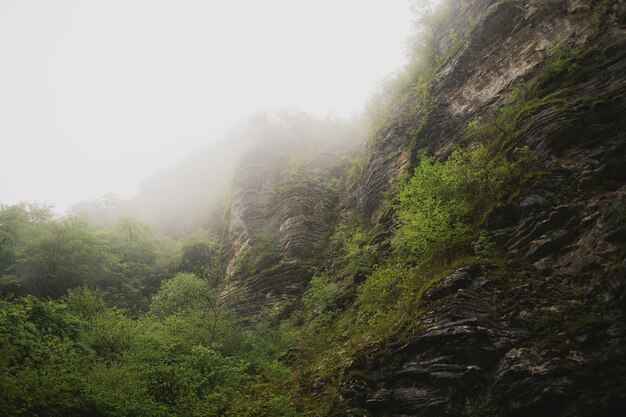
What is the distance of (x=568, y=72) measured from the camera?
14945 mm

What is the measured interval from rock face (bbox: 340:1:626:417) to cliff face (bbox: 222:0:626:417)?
32mm

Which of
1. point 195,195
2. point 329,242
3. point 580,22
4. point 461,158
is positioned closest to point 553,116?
point 461,158

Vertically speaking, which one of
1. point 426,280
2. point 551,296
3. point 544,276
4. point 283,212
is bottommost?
point 551,296

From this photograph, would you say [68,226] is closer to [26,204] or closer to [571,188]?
[26,204]

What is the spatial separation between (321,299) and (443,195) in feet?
28.6

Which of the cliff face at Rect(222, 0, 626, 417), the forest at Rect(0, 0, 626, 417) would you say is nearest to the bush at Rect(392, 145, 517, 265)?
the forest at Rect(0, 0, 626, 417)

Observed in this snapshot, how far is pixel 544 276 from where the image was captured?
10875 millimetres

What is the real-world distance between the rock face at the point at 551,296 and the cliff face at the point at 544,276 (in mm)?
32

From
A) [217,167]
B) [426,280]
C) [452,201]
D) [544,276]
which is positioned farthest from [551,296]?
[217,167]

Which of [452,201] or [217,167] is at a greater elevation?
[217,167]

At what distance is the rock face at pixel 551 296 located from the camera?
8.65 metres

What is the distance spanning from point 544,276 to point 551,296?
2.78 ft

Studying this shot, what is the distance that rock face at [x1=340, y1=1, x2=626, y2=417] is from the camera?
28.4 feet

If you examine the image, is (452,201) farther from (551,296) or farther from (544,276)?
(551,296)
